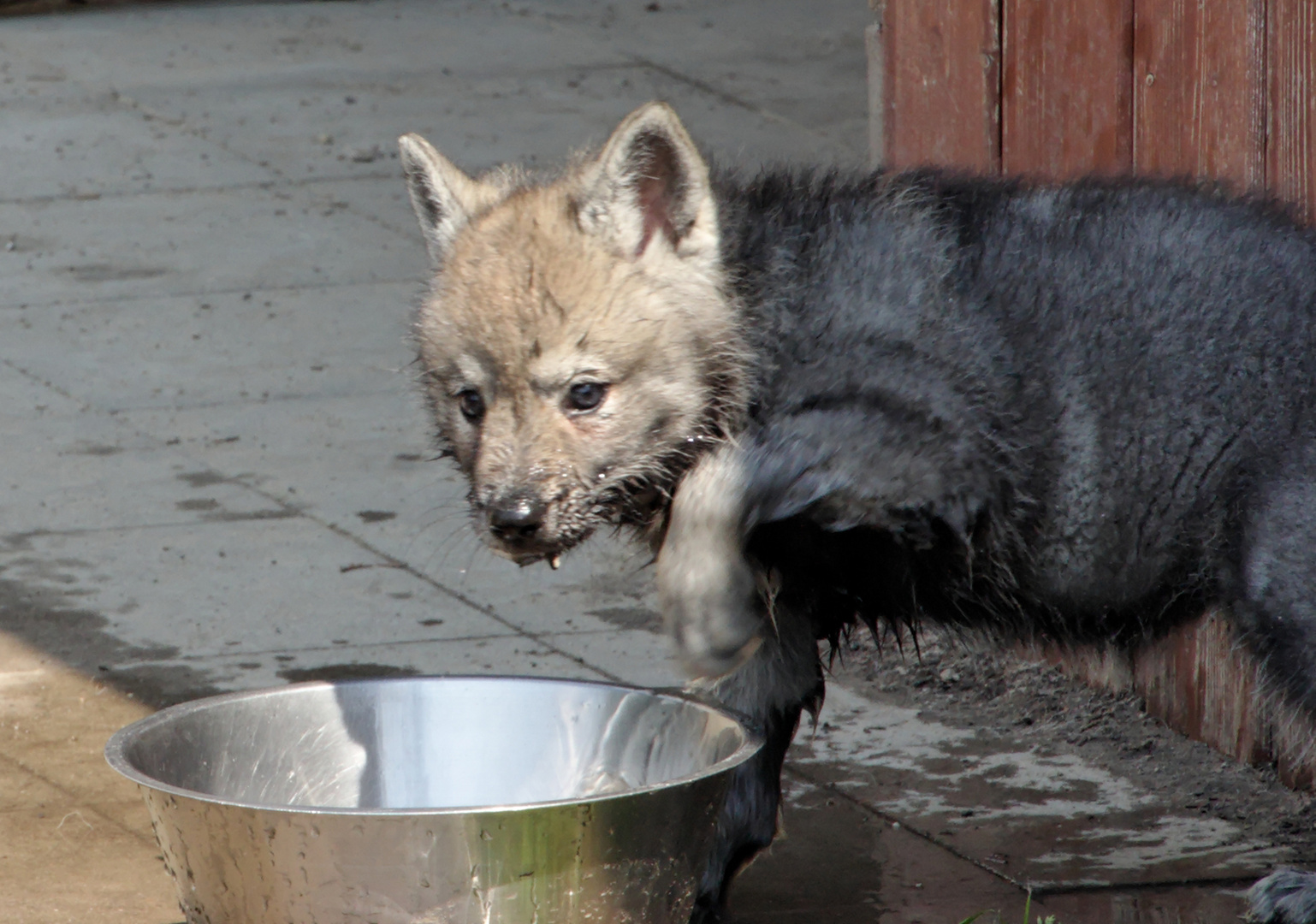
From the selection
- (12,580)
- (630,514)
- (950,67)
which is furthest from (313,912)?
(950,67)

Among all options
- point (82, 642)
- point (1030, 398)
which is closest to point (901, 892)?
point (1030, 398)

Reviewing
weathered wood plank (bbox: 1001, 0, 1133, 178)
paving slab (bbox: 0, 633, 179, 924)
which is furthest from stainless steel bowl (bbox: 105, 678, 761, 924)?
weathered wood plank (bbox: 1001, 0, 1133, 178)

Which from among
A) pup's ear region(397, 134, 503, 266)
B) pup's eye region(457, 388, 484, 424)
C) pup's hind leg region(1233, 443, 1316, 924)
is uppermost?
pup's ear region(397, 134, 503, 266)

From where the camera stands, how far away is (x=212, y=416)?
22.6 ft

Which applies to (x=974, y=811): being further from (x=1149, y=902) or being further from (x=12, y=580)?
(x=12, y=580)

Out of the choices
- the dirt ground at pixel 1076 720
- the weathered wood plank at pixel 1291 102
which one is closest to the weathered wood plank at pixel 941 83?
the weathered wood plank at pixel 1291 102

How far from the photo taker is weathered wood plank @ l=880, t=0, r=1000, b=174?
527 cm

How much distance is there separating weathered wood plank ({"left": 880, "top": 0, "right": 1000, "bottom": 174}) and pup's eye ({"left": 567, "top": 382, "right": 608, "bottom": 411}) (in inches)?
71.8

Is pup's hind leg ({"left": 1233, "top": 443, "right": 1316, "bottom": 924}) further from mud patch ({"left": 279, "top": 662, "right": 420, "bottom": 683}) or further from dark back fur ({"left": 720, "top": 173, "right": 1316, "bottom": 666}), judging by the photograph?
mud patch ({"left": 279, "top": 662, "right": 420, "bottom": 683})

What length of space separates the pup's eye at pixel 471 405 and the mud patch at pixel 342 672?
1.34m

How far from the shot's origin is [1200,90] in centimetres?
452

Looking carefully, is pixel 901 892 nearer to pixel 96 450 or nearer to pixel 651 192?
pixel 651 192

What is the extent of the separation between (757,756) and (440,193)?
1313 mm

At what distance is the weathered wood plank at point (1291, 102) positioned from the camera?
417 centimetres
